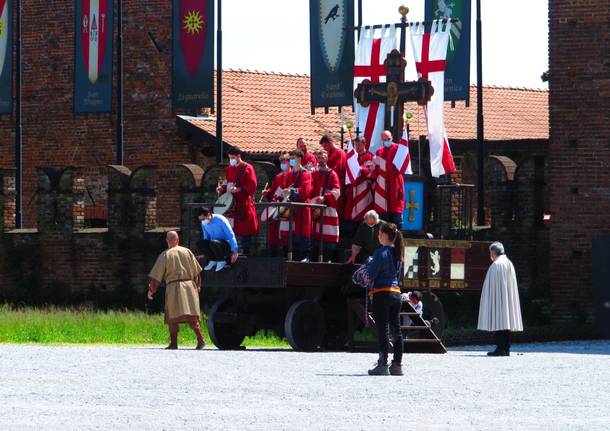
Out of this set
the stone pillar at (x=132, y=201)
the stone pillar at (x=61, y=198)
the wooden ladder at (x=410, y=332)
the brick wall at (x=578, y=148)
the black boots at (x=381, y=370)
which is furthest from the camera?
the stone pillar at (x=61, y=198)

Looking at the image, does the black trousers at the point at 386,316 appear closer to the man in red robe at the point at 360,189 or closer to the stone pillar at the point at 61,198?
the man in red robe at the point at 360,189

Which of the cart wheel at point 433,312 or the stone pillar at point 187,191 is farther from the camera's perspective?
the stone pillar at point 187,191

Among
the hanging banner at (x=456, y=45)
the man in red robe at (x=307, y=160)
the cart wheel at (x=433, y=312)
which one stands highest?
the hanging banner at (x=456, y=45)

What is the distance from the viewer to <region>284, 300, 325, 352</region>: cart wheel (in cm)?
2208

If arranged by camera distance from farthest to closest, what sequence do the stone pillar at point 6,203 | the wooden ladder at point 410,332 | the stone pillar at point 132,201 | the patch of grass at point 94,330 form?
the stone pillar at point 6,203, the stone pillar at point 132,201, the patch of grass at point 94,330, the wooden ladder at point 410,332

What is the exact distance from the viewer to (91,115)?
44.7 meters

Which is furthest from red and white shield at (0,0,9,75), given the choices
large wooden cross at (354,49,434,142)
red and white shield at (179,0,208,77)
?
large wooden cross at (354,49,434,142)

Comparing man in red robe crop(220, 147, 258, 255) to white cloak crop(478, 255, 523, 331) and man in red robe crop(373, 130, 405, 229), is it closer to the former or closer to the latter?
man in red robe crop(373, 130, 405, 229)

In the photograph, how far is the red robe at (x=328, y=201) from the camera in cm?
2244

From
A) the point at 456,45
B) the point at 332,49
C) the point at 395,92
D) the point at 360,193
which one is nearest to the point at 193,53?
the point at 332,49

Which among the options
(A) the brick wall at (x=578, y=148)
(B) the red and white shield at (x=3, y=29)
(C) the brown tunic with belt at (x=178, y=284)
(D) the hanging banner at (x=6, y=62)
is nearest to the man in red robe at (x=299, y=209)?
(C) the brown tunic with belt at (x=178, y=284)

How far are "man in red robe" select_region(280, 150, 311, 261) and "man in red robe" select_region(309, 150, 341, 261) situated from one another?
0.12m

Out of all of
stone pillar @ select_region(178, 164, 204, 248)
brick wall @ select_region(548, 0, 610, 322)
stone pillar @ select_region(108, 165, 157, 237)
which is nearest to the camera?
brick wall @ select_region(548, 0, 610, 322)

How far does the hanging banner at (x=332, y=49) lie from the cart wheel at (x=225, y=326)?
1170 centimetres
